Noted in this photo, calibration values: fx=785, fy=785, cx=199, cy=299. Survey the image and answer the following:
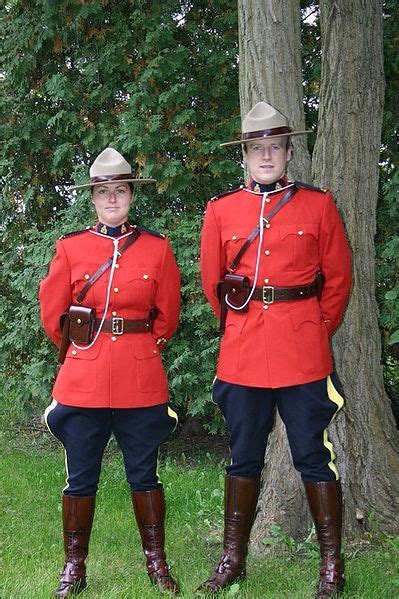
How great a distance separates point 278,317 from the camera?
10.9 feet

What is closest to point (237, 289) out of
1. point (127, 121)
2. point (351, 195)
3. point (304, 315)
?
point (304, 315)

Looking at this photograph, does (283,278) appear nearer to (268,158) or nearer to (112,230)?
(268,158)

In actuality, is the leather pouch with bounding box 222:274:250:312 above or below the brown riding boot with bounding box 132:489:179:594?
above

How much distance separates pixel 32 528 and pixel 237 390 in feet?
6.70

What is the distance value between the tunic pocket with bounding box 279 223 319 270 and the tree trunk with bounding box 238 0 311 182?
75 centimetres

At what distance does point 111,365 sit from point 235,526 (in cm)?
91

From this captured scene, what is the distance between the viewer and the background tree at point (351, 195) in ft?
13.5

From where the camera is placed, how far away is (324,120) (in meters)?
4.16

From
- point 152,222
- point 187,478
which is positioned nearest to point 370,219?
point 152,222

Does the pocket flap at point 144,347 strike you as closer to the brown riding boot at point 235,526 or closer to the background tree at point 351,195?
the brown riding boot at point 235,526

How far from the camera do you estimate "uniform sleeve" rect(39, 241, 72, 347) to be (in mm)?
3516

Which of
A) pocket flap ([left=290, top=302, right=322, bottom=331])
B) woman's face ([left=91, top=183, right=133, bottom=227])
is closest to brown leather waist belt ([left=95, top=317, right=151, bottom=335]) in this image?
woman's face ([left=91, top=183, right=133, bottom=227])

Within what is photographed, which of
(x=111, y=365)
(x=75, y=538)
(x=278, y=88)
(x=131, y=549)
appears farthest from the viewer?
(x=131, y=549)

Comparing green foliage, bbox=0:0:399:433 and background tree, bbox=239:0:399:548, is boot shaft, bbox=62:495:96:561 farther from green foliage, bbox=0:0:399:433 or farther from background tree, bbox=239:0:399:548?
green foliage, bbox=0:0:399:433
